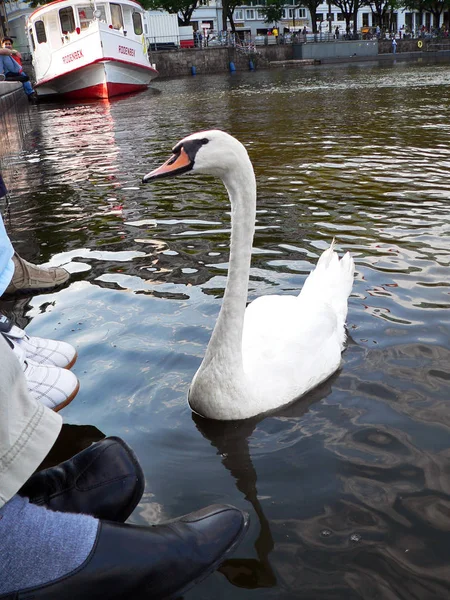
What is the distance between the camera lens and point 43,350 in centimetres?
342

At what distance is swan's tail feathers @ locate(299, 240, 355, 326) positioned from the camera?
13.5ft

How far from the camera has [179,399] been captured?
3508mm

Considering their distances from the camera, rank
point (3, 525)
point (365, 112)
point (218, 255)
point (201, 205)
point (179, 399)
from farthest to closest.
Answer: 1. point (365, 112)
2. point (201, 205)
3. point (218, 255)
4. point (179, 399)
5. point (3, 525)

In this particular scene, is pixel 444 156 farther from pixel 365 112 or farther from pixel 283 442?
pixel 283 442

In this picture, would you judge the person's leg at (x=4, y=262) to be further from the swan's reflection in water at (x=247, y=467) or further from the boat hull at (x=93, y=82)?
the boat hull at (x=93, y=82)

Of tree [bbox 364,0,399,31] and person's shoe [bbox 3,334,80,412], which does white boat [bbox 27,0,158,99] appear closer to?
person's shoe [bbox 3,334,80,412]

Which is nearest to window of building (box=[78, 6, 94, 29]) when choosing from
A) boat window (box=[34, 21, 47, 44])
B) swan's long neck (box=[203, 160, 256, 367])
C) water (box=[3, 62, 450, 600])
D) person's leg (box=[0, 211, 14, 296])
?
boat window (box=[34, 21, 47, 44])

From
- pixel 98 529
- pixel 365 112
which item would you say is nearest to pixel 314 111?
pixel 365 112

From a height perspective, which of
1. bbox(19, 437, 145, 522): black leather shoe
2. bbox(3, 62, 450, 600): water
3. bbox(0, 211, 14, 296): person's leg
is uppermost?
bbox(0, 211, 14, 296): person's leg

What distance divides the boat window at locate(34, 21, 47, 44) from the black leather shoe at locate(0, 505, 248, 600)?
3032cm

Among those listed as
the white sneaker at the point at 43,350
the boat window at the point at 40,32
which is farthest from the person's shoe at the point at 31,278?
the boat window at the point at 40,32

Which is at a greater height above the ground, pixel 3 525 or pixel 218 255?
pixel 3 525

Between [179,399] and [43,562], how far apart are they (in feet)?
5.66

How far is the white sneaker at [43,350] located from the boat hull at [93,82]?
2634 centimetres
